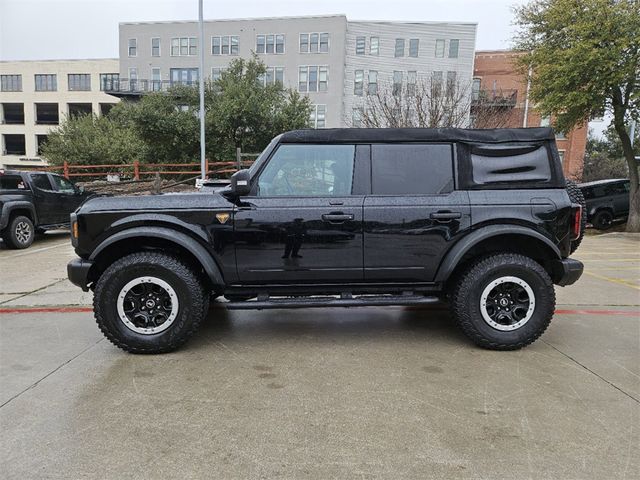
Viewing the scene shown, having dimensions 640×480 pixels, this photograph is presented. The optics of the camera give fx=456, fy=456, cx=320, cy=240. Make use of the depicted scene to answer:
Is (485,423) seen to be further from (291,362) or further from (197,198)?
(197,198)

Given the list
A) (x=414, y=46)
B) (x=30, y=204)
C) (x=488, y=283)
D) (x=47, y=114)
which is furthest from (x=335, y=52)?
(x=488, y=283)

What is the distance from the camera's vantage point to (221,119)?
25750 millimetres

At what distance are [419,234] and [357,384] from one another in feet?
4.65

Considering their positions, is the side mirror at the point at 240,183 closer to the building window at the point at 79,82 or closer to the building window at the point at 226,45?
the building window at the point at 226,45

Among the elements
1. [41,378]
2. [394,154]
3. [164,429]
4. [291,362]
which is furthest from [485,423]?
[41,378]

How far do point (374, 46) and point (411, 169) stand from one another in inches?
1785

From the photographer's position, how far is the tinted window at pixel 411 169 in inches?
163

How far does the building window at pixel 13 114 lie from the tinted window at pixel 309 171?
74.2 meters

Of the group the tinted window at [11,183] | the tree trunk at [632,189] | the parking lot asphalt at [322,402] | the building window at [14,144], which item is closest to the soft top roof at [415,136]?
the parking lot asphalt at [322,402]

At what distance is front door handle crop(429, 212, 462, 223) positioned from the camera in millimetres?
4035

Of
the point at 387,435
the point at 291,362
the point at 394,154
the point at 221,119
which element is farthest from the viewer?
the point at 221,119

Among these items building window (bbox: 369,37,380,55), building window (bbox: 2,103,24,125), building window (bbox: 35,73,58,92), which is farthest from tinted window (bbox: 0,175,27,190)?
building window (bbox: 2,103,24,125)

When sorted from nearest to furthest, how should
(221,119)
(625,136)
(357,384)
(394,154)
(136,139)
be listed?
(357,384), (394,154), (625,136), (221,119), (136,139)

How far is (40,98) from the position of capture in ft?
202
